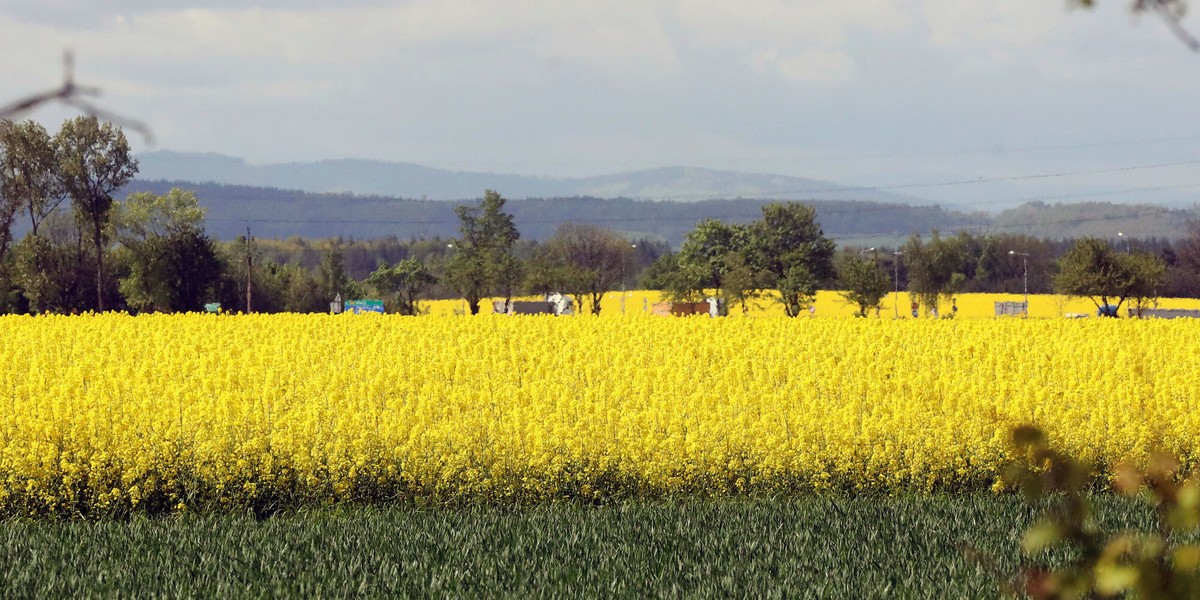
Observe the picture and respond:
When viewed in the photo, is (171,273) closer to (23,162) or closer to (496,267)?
(496,267)

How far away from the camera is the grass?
828cm

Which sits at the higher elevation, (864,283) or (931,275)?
(931,275)

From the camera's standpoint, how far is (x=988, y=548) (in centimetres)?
946

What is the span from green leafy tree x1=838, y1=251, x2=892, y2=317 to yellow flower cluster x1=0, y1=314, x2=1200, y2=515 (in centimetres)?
7715

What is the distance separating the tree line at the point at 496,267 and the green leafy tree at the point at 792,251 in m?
0.16

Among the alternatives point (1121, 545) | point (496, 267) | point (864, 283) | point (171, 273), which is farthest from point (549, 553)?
point (496, 267)

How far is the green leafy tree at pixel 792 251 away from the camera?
108 metres

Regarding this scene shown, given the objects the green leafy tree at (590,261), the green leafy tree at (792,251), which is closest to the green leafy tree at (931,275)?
the green leafy tree at (792,251)

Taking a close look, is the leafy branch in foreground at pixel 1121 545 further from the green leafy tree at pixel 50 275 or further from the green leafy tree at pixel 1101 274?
the green leafy tree at pixel 50 275

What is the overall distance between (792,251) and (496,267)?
1063 inches

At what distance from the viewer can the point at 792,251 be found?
11569 cm

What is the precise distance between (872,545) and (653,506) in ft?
9.71

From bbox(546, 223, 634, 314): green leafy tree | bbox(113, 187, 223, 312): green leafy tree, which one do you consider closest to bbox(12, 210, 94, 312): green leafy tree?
bbox(113, 187, 223, 312): green leafy tree

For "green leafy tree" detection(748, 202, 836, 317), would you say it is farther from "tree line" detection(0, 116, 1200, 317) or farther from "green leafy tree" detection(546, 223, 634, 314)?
"green leafy tree" detection(546, 223, 634, 314)
